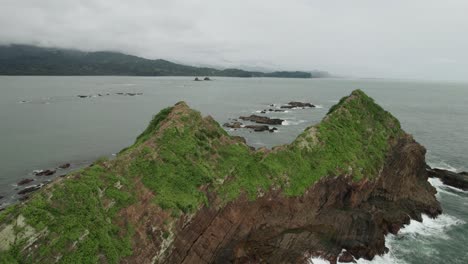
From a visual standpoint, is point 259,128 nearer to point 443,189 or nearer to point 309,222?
point 443,189

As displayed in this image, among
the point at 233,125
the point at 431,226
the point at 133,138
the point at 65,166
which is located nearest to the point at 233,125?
the point at 233,125

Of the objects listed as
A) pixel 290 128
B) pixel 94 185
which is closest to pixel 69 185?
pixel 94 185

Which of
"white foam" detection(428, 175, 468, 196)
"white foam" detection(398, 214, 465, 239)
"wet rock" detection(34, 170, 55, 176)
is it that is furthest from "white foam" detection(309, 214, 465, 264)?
"wet rock" detection(34, 170, 55, 176)

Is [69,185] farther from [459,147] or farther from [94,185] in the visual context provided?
[459,147]

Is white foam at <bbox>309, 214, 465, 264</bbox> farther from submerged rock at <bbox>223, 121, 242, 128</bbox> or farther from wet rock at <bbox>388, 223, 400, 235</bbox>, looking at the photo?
submerged rock at <bbox>223, 121, 242, 128</bbox>

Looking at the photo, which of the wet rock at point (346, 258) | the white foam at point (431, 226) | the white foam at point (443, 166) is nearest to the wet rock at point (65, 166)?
the wet rock at point (346, 258)
